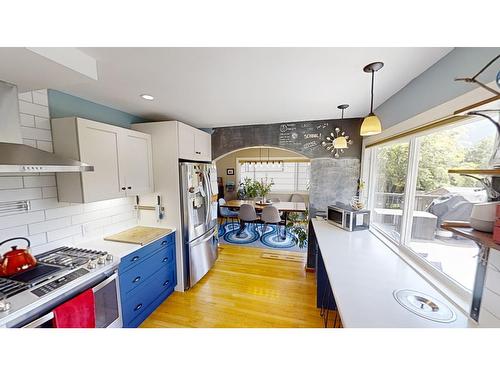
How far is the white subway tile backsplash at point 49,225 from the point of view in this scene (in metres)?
1.54

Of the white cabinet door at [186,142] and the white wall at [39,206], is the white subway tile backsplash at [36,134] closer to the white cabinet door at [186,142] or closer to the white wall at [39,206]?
the white wall at [39,206]

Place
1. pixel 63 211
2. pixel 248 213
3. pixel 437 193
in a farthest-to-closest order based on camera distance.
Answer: pixel 248 213
pixel 63 211
pixel 437 193

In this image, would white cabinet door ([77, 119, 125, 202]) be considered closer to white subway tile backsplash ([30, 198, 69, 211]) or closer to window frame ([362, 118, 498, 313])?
white subway tile backsplash ([30, 198, 69, 211])

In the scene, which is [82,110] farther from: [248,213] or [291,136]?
[248,213]

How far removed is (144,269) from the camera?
195cm

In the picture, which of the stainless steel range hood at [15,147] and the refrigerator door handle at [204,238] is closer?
the stainless steel range hood at [15,147]

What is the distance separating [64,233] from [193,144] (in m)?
1.68

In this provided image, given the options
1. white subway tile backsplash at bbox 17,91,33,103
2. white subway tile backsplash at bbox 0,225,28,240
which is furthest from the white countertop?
white subway tile backsplash at bbox 17,91,33,103

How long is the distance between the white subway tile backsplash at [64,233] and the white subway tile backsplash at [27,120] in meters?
0.92

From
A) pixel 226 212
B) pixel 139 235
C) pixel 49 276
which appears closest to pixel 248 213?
pixel 226 212

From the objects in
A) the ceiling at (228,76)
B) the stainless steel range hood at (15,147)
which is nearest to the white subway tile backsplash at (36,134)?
the stainless steel range hood at (15,147)

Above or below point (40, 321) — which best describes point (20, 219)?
above
